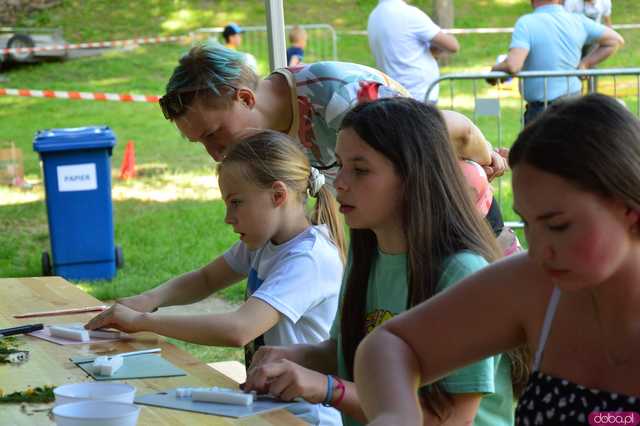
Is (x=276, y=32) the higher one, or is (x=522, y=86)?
(x=276, y=32)

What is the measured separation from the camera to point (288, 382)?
2.19m

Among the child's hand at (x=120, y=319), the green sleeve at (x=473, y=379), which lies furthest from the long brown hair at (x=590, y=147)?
the child's hand at (x=120, y=319)

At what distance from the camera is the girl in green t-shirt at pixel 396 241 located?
2.21m

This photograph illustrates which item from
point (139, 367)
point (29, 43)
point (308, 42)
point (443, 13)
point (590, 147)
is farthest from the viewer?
point (443, 13)

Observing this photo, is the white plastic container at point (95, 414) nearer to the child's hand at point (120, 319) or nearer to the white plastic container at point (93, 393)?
the white plastic container at point (93, 393)

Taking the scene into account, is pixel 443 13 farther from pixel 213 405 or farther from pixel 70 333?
pixel 213 405

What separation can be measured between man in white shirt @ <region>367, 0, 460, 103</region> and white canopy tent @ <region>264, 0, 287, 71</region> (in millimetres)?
4049

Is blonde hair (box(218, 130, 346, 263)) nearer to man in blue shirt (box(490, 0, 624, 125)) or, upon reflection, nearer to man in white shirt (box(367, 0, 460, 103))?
man in blue shirt (box(490, 0, 624, 125))

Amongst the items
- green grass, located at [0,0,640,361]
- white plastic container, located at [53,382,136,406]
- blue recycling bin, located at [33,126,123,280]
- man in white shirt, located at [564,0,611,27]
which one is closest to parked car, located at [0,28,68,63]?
green grass, located at [0,0,640,361]

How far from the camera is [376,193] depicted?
7.52ft

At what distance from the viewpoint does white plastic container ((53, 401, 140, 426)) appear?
1.76 m

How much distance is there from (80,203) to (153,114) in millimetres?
7167

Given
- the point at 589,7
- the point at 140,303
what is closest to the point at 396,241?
the point at 140,303

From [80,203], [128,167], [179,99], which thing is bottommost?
[128,167]
